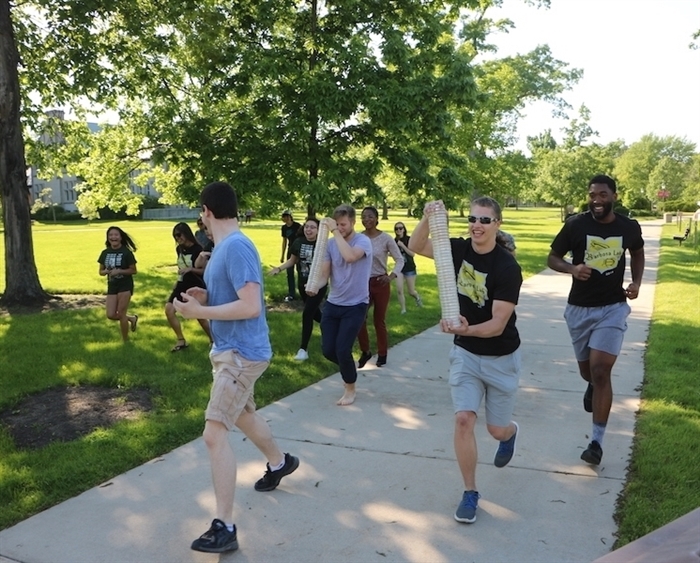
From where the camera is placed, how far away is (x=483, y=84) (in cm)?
3033

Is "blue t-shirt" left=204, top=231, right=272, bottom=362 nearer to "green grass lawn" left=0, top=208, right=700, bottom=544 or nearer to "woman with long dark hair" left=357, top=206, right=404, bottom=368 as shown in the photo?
"green grass lawn" left=0, top=208, right=700, bottom=544

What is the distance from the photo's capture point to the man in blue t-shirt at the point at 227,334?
3562 millimetres

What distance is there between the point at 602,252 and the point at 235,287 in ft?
9.04

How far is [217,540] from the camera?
11.7 feet

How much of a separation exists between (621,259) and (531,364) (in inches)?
127

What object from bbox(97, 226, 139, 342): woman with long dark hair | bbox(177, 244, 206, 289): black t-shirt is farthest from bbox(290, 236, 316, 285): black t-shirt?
bbox(97, 226, 139, 342): woman with long dark hair

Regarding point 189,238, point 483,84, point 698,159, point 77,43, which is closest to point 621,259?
point 189,238

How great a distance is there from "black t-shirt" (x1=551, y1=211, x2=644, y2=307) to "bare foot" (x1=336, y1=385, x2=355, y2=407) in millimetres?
2286

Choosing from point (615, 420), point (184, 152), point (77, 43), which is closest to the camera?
point (615, 420)

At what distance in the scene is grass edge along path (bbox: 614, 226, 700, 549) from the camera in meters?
3.98

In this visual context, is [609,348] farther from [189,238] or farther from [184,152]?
[184,152]

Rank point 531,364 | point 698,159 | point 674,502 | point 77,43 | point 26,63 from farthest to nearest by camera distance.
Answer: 1. point 698,159
2. point 26,63
3. point 77,43
4. point 531,364
5. point 674,502

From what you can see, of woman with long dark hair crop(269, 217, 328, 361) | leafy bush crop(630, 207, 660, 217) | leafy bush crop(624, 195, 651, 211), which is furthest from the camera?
leafy bush crop(630, 207, 660, 217)

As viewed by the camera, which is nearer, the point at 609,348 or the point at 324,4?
the point at 609,348
